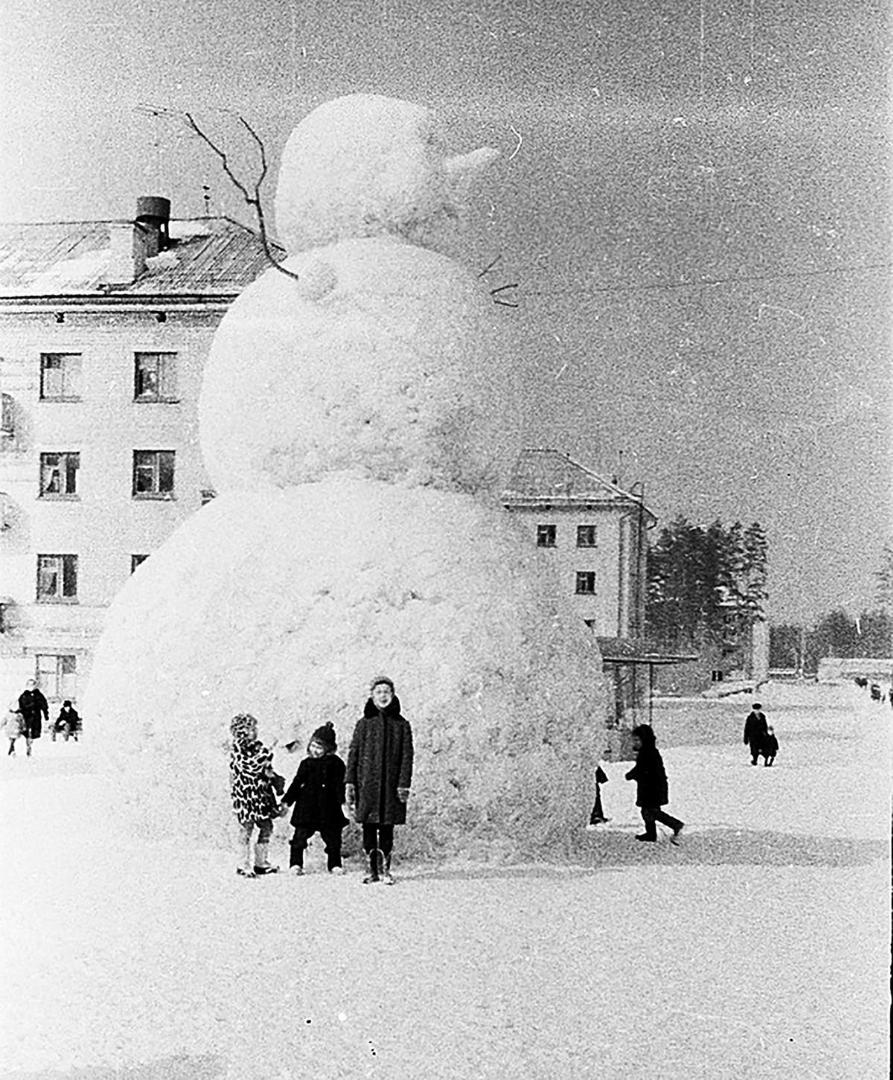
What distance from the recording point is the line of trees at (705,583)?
8.95m

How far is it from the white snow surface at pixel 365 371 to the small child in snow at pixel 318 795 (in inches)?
60.4

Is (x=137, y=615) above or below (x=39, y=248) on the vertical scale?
below

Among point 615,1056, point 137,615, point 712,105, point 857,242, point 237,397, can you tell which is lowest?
point 615,1056

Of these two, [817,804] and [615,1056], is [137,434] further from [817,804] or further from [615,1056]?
[615,1056]

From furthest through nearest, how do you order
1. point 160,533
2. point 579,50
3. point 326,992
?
point 160,533
point 579,50
point 326,992

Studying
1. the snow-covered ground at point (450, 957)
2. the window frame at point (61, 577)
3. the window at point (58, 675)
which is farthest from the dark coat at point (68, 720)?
the window frame at point (61, 577)

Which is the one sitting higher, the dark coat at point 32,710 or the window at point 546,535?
the window at point 546,535

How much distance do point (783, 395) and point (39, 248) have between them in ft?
14.1

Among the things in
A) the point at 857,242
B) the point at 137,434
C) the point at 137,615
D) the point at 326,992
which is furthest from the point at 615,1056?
the point at 137,434

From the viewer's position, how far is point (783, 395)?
26.8ft

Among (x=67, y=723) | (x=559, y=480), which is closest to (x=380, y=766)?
(x=559, y=480)

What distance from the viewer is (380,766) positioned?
6797 millimetres

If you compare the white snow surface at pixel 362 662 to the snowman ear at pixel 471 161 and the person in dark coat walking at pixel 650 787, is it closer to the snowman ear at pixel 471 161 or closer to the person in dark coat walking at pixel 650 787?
the person in dark coat walking at pixel 650 787

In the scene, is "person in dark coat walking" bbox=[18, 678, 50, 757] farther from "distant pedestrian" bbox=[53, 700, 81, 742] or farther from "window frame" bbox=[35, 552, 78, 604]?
"window frame" bbox=[35, 552, 78, 604]
